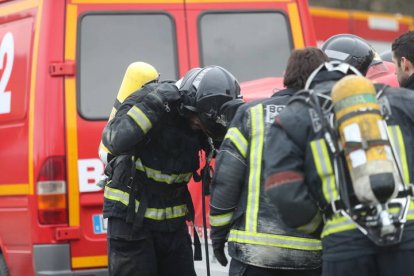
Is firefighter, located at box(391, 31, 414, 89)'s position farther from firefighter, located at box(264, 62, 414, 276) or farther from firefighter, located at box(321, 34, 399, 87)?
firefighter, located at box(264, 62, 414, 276)

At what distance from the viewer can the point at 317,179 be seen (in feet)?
11.8

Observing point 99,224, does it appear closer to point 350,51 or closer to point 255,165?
point 350,51

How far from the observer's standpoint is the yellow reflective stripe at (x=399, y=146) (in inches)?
140

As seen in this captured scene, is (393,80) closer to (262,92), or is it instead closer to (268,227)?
(262,92)

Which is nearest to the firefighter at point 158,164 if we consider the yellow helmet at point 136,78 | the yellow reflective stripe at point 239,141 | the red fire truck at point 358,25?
the yellow helmet at point 136,78

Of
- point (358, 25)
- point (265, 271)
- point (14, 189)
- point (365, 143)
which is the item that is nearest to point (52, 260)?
point (14, 189)

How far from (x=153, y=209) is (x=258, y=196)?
0.96 metres

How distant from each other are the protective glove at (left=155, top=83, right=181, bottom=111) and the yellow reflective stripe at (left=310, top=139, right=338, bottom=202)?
1185 mm

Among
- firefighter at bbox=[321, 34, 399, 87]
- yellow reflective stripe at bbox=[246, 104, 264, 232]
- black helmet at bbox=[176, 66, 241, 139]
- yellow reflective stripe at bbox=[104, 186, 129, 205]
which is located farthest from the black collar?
yellow reflective stripe at bbox=[104, 186, 129, 205]

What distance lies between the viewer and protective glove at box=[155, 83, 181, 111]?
15.1ft

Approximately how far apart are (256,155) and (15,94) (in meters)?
2.80

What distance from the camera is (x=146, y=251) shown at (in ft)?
15.9

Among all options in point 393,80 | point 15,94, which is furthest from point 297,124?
point 15,94

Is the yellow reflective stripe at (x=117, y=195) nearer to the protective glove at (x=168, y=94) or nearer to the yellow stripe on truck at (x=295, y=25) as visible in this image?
the protective glove at (x=168, y=94)
